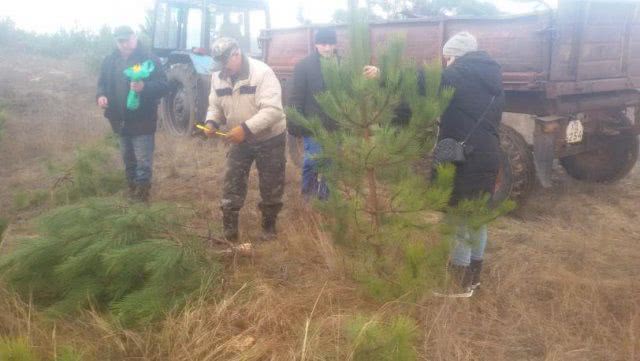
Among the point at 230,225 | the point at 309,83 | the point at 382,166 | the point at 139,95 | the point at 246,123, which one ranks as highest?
the point at 309,83

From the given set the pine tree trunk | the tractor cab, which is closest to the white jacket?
the pine tree trunk

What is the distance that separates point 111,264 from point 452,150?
1749mm

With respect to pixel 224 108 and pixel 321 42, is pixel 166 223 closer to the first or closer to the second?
pixel 224 108

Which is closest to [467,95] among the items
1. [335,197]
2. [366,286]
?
[335,197]

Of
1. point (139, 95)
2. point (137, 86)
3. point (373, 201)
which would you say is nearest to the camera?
point (373, 201)

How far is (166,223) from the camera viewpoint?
2855mm

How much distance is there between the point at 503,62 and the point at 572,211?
1454 millimetres

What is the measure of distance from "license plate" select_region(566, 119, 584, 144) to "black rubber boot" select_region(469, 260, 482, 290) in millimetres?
1922

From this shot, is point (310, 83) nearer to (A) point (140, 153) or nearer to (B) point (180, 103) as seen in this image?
(A) point (140, 153)

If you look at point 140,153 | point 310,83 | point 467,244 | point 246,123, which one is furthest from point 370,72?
point 140,153

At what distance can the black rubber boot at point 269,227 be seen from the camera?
150 inches

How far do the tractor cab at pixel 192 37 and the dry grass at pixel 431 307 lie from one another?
3.11 meters

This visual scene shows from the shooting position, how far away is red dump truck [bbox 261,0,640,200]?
421 centimetres

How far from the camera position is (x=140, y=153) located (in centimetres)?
439
